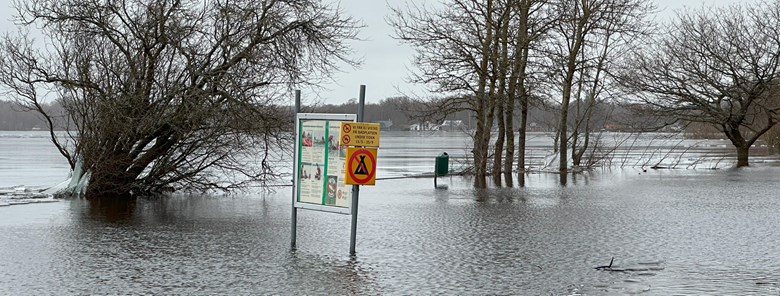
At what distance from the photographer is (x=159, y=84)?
22188 mm

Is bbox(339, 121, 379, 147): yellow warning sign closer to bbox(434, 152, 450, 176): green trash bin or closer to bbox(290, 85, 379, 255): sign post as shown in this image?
bbox(290, 85, 379, 255): sign post

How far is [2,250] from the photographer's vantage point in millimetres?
12859

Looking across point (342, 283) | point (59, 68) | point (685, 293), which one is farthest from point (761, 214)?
point (59, 68)

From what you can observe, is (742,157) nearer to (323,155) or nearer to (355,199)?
(323,155)

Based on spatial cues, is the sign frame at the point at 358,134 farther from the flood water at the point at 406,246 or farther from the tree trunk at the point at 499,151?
the tree trunk at the point at 499,151

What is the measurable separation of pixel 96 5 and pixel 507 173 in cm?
1611

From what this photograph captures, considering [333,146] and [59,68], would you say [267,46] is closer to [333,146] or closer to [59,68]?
[59,68]

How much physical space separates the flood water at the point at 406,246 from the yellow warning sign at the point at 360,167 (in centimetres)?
103

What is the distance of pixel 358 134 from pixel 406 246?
2.04 meters

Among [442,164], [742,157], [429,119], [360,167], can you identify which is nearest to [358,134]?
[360,167]

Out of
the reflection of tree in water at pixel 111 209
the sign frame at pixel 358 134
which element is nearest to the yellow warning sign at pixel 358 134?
the sign frame at pixel 358 134

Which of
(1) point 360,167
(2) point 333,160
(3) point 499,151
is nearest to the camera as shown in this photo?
(1) point 360,167

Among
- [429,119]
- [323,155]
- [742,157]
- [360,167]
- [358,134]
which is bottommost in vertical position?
[742,157]

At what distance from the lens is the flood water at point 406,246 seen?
10.2 meters
